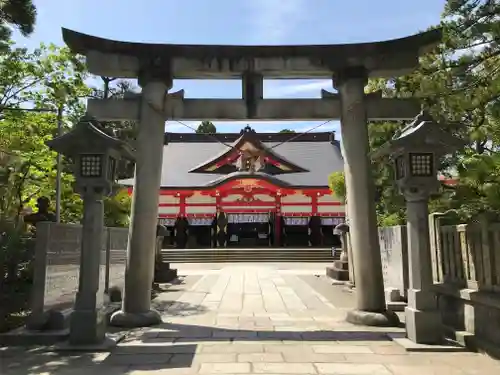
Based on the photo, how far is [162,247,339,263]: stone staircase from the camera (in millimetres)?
27938

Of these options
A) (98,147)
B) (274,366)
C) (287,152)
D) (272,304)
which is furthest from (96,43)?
(287,152)

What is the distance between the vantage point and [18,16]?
635 cm

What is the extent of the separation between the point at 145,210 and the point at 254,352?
3.10 metres

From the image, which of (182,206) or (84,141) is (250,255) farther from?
(84,141)

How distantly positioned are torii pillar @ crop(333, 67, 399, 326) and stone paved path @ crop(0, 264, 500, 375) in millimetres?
459

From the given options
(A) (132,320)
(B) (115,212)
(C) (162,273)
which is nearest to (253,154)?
(C) (162,273)

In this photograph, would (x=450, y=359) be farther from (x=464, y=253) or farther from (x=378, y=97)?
(x=378, y=97)

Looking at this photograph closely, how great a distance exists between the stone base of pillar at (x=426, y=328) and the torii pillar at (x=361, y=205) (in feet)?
4.16

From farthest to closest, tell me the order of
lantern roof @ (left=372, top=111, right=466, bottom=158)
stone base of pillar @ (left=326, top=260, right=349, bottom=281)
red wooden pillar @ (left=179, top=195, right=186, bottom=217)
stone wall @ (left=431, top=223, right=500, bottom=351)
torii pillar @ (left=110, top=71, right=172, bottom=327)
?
red wooden pillar @ (left=179, top=195, right=186, bottom=217)
stone base of pillar @ (left=326, top=260, right=349, bottom=281)
torii pillar @ (left=110, top=71, right=172, bottom=327)
lantern roof @ (left=372, top=111, right=466, bottom=158)
stone wall @ (left=431, top=223, right=500, bottom=351)

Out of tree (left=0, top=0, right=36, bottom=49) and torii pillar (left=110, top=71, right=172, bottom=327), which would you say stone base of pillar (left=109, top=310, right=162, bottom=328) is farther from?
tree (left=0, top=0, right=36, bottom=49)

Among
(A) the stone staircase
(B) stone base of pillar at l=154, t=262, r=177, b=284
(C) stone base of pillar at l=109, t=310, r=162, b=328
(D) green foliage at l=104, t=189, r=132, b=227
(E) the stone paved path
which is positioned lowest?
(E) the stone paved path

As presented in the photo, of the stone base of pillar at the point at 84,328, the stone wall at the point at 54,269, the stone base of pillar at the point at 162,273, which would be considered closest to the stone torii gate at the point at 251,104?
the stone wall at the point at 54,269

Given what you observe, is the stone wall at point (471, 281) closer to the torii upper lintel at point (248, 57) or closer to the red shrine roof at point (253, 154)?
the torii upper lintel at point (248, 57)

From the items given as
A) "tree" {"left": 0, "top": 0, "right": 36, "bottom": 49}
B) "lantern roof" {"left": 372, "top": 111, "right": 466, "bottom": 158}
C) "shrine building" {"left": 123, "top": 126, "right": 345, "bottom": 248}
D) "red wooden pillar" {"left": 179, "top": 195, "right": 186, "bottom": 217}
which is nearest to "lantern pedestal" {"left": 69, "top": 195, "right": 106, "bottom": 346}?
"tree" {"left": 0, "top": 0, "right": 36, "bottom": 49}
